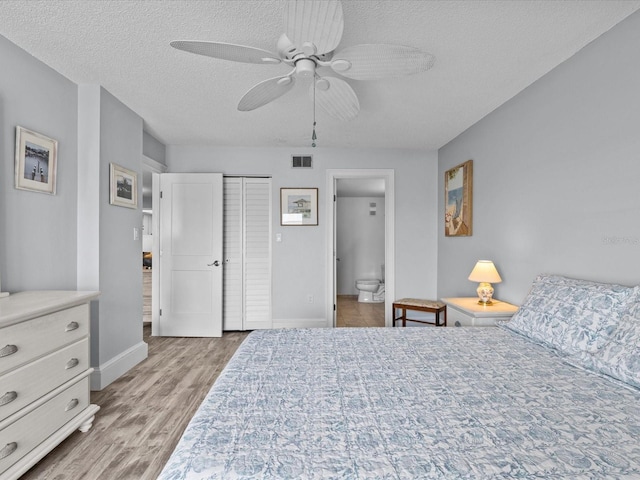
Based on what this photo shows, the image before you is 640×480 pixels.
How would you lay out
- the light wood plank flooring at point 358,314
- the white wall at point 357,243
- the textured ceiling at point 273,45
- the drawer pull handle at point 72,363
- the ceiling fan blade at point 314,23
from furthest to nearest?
the white wall at point 357,243 → the light wood plank flooring at point 358,314 → the drawer pull handle at point 72,363 → the textured ceiling at point 273,45 → the ceiling fan blade at point 314,23

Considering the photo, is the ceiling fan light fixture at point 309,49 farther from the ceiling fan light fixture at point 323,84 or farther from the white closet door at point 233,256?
the white closet door at point 233,256

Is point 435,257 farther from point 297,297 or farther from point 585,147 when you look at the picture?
point 585,147

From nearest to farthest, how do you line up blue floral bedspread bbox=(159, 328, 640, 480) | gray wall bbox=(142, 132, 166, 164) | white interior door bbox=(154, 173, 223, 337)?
blue floral bedspread bbox=(159, 328, 640, 480) → gray wall bbox=(142, 132, 166, 164) → white interior door bbox=(154, 173, 223, 337)

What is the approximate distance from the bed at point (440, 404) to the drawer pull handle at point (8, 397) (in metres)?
1.03

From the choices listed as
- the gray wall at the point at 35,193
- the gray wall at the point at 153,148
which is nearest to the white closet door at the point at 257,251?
the gray wall at the point at 153,148

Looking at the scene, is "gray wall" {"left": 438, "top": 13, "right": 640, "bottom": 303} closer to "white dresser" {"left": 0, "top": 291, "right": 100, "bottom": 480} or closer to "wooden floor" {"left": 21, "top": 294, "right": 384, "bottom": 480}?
"wooden floor" {"left": 21, "top": 294, "right": 384, "bottom": 480}

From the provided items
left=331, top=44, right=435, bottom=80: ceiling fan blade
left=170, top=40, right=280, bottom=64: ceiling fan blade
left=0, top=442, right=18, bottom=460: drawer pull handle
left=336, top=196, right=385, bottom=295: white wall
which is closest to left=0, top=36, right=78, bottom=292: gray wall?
left=0, top=442, right=18, bottom=460: drawer pull handle

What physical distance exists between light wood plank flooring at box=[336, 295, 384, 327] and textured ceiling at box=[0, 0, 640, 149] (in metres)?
2.92

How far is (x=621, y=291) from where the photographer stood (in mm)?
1666

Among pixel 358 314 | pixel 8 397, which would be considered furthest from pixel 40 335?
pixel 358 314

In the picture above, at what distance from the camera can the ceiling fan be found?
Answer: 1418 millimetres

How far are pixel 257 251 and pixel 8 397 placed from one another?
3.03 meters

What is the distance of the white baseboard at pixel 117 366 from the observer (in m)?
2.70

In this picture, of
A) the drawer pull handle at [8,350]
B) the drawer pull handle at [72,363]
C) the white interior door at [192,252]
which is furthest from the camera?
the white interior door at [192,252]
